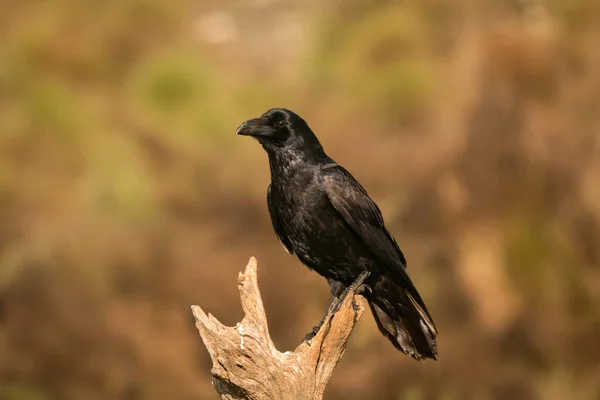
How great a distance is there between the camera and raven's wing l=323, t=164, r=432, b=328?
5.92m

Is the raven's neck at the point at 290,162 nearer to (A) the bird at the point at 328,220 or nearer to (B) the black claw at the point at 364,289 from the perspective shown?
(A) the bird at the point at 328,220

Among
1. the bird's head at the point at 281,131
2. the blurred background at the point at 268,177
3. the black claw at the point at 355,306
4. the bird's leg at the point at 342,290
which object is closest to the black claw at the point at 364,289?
the bird's leg at the point at 342,290

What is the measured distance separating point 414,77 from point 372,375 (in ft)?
15.3

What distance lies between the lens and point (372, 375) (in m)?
11.6

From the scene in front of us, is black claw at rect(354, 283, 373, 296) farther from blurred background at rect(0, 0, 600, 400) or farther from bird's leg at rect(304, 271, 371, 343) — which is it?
blurred background at rect(0, 0, 600, 400)

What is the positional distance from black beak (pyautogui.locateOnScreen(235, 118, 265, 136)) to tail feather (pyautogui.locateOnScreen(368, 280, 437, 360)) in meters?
1.54

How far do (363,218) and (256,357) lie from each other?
1488 millimetres

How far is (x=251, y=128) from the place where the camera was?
A: 233 inches

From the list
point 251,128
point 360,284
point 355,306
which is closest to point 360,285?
point 360,284

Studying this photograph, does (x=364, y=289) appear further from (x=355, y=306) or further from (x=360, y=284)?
(x=355, y=306)


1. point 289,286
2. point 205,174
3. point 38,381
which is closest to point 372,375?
point 289,286

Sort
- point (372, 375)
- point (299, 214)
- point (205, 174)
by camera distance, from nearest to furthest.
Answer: point (299, 214)
point (372, 375)
point (205, 174)

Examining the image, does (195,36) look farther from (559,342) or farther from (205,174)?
(559,342)

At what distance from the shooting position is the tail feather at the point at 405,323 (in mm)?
6242
